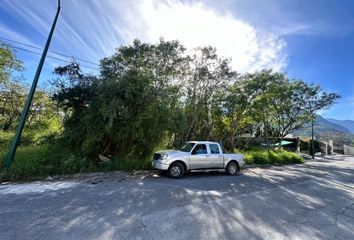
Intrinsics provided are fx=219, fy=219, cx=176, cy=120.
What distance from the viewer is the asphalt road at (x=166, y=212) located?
4.01 m

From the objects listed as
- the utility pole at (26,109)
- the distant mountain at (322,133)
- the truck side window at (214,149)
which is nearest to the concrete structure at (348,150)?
the distant mountain at (322,133)

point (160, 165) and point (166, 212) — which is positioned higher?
point (160, 165)

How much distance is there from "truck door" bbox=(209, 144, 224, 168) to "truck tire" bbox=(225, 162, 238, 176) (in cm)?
46

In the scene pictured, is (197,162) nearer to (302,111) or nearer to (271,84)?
(271,84)

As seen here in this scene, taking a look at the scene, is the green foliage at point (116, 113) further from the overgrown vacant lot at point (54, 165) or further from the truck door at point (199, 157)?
the truck door at point (199, 157)

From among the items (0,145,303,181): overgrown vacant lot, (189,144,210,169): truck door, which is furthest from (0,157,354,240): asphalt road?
(189,144,210,169): truck door

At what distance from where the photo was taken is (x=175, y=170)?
373 inches

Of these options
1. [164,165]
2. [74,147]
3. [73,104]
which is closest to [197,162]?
[164,165]

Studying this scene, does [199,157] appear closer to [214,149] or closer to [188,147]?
[188,147]

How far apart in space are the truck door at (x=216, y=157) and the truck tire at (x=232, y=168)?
1.51 ft

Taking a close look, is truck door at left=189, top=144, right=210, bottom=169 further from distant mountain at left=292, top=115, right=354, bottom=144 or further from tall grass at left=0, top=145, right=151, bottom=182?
distant mountain at left=292, top=115, right=354, bottom=144

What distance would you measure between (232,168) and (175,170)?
3.39m

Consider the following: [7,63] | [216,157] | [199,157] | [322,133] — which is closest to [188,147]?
[199,157]

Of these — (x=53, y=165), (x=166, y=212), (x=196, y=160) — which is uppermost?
(x=196, y=160)
